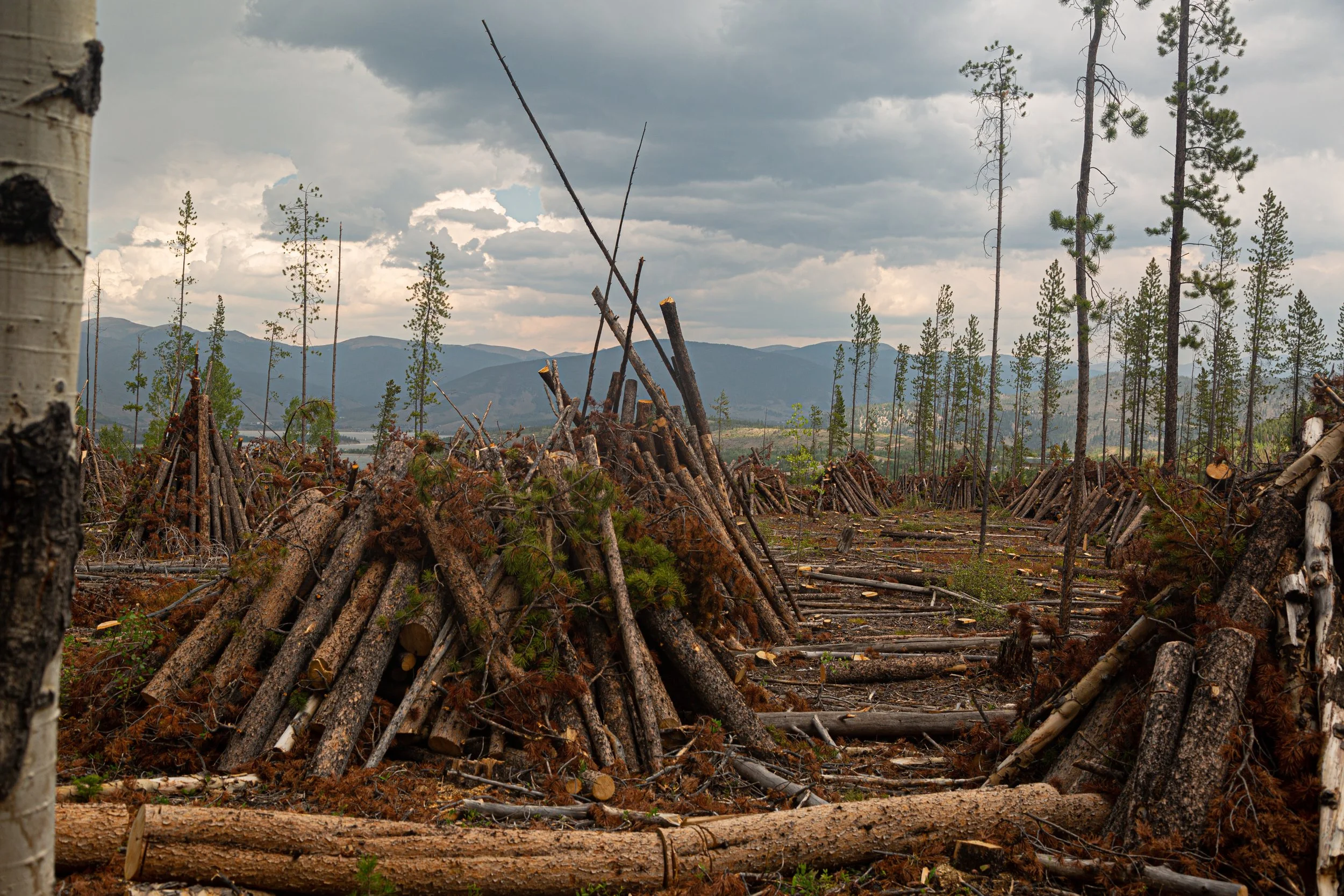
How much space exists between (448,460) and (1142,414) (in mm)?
36022

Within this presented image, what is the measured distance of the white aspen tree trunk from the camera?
1.91 meters

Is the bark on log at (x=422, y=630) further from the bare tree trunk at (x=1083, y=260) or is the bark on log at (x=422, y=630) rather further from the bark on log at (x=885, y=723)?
the bare tree trunk at (x=1083, y=260)

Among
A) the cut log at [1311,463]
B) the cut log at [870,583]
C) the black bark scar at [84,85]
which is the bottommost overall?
the cut log at [870,583]

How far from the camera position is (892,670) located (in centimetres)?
791

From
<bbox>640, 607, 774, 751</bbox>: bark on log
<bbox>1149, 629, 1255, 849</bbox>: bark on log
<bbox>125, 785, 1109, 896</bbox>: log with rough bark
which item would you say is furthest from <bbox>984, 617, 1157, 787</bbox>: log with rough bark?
<bbox>640, 607, 774, 751</bbox>: bark on log

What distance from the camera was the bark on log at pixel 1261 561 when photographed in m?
4.87

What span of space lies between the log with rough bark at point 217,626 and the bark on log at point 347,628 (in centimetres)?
59

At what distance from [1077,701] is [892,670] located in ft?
8.86

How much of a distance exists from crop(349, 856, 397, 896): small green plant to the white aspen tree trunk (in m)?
1.97

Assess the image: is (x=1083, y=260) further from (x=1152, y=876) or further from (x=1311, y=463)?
(x=1152, y=876)

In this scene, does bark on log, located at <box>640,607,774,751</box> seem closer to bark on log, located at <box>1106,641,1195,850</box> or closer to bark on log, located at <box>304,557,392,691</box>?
bark on log, located at <box>304,557,392,691</box>

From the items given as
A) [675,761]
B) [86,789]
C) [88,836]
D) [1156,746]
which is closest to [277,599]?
[86,789]

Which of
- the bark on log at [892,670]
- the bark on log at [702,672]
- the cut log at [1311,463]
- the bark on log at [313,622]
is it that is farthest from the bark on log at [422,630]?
the cut log at [1311,463]

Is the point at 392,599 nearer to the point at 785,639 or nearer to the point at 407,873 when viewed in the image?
the point at 407,873
